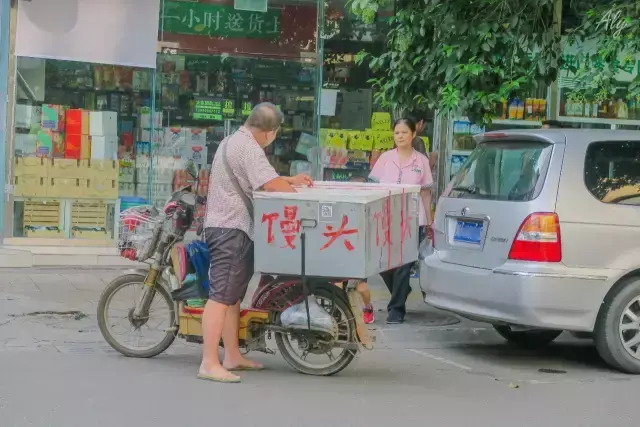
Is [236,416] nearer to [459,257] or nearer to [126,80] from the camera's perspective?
[459,257]

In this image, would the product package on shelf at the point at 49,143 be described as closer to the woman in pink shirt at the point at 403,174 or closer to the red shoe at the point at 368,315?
the woman in pink shirt at the point at 403,174

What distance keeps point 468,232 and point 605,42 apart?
2473 millimetres

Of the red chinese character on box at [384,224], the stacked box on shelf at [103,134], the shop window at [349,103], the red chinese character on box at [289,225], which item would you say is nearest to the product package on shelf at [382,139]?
the shop window at [349,103]

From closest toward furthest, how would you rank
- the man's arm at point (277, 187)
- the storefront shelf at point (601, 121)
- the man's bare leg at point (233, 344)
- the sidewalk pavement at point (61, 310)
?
the man's arm at point (277, 187)
the man's bare leg at point (233, 344)
the sidewalk pavement at point (61, 310)
the storefront shelf at point (601, 121)

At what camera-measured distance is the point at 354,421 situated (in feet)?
20.9

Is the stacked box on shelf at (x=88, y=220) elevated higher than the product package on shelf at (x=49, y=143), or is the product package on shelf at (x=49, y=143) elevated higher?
the product package on shelf at (x=49, y=143)

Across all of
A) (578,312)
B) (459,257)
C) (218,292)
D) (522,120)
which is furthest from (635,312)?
(522,120)

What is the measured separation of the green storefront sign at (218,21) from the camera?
13.5 meters

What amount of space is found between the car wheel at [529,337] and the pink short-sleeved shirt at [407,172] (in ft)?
4.70

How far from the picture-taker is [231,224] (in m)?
7.29

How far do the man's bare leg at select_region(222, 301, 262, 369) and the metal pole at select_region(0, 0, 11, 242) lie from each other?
5820 mm

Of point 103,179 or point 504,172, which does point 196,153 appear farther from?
point 504,172

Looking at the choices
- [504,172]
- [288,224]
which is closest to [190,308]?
[288,224]

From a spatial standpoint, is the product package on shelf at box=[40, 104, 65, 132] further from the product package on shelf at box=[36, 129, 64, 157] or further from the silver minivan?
the silver minivan
